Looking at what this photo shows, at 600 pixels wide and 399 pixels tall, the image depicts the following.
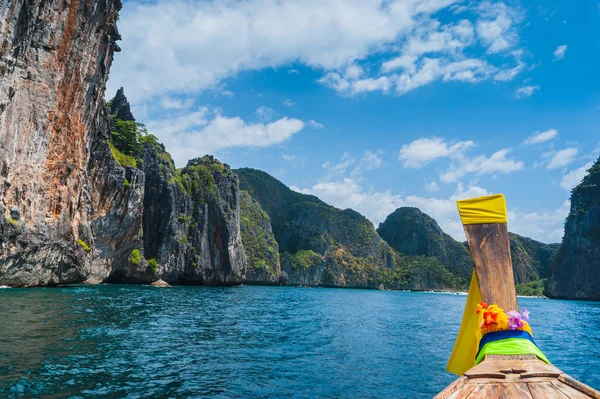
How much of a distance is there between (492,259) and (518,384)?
7.96 feet

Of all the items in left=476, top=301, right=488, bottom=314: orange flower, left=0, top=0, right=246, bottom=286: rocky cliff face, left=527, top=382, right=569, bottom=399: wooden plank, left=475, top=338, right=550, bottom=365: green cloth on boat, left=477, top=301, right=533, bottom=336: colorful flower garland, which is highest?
left=0, top=0, right=246, bottom=286: rocky cliff face

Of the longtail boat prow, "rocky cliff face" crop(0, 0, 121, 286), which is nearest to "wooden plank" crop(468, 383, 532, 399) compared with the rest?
the longtail boat prow

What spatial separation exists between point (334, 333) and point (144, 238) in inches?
2244

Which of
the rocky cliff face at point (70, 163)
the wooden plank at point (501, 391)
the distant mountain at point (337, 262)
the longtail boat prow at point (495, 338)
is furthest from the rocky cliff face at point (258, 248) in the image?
the wooden plank at point (501, 391)

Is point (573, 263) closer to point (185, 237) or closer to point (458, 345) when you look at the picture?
point (185, 237)

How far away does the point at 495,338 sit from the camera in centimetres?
530

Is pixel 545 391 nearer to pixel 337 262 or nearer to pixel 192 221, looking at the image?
pixel 192 221

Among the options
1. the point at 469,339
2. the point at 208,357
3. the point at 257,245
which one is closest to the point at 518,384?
the point at 469,339

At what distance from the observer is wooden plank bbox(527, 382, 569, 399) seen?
3816mm

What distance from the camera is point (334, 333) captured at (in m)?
22.5

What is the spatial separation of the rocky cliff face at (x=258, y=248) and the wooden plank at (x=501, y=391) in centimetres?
11866

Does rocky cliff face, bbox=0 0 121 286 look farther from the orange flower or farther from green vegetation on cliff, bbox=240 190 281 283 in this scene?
green vegetation on cliff, bbox=240 190 281 283

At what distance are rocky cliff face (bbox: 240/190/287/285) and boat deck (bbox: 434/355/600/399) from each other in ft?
388

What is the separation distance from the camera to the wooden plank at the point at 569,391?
3713mm
